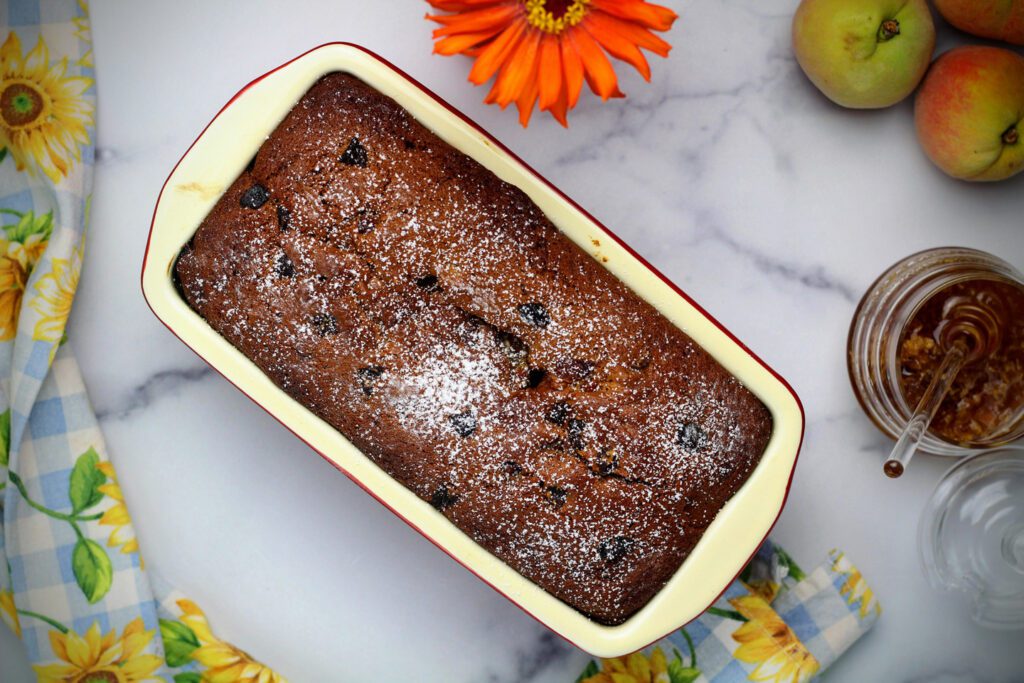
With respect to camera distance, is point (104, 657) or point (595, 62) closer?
point (595, 62)

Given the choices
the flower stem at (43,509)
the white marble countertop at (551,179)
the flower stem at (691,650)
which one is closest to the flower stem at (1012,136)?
the white marble countertop at (551,179)

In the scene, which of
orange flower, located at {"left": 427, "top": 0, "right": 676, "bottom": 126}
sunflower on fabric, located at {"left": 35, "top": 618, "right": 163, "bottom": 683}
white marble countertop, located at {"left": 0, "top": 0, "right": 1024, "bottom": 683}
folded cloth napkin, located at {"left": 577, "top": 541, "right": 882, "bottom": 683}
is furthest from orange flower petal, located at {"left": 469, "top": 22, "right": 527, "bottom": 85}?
sunflower on fabric, located at {"left": 35, "top": 618, "right": 163, "bottom": 683}

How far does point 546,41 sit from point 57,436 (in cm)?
97

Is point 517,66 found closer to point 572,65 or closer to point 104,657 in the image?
point 572,65

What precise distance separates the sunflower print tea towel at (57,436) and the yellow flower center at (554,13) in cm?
73

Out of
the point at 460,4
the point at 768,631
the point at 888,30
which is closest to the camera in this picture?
the point at 460,4

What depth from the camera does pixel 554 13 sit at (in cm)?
118

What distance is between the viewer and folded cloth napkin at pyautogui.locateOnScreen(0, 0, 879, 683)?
1.38m

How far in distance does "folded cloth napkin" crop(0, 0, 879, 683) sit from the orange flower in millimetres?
663

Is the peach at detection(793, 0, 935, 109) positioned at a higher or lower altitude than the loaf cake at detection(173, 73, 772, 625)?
higher

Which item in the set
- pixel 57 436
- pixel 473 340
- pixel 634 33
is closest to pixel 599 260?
pixel 473 340

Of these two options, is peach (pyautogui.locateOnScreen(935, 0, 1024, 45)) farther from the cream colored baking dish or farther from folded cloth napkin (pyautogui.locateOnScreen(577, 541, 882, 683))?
folded cloth napkin (pyautogui.locateOnScreen(577, 541, 882, 683))

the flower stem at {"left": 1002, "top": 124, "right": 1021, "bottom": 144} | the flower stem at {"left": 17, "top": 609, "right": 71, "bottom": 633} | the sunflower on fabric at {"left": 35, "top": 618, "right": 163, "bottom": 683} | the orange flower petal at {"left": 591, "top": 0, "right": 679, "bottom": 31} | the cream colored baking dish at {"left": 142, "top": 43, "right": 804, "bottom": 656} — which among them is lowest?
the sunflower on fabric at {"left": 35, "top": 618, "right": 163, "bottom": 683}

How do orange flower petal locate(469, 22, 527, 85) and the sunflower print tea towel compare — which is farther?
the sunflower print tea towel
